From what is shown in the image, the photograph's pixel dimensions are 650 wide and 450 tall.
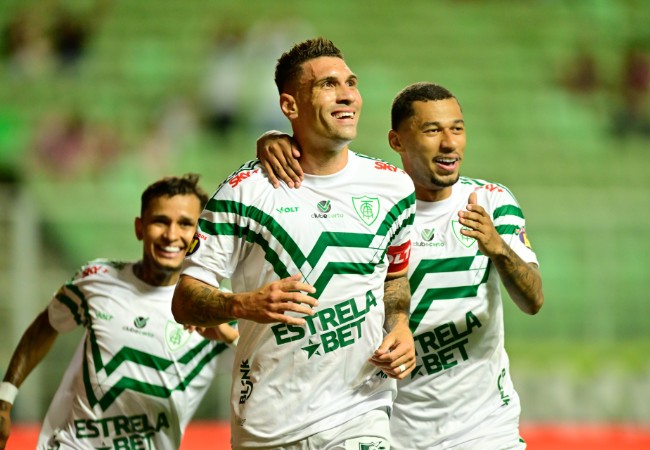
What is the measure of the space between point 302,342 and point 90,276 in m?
1.82

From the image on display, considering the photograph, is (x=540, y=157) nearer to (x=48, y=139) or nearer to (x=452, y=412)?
(x=48, y=139)

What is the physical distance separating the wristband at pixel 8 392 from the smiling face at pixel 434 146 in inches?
87.5

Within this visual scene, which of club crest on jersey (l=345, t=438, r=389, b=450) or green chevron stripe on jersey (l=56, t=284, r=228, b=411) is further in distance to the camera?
green chevron stripe on jersey (l=56, t=284, r=228, b=411)

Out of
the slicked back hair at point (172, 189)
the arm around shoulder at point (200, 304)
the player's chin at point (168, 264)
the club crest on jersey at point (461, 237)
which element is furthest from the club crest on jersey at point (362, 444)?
the slicked back hair at point (172, 189)

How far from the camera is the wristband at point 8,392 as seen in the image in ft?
17.5

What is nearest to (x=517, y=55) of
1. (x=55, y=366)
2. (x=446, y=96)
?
(x=55, y=366)

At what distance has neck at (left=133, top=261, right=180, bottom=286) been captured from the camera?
5543 millimetres

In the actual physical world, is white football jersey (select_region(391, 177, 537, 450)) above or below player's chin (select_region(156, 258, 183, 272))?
below

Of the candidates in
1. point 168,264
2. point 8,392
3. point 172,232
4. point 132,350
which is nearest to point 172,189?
point 172,232

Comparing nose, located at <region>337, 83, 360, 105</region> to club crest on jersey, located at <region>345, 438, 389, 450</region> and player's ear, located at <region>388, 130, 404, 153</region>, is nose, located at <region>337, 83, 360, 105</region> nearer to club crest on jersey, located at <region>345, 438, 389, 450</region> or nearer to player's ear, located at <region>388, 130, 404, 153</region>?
player's ear, located at <region>388, 130, 404, 153</region>

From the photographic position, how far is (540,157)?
15164mm

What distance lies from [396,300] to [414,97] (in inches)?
47.9

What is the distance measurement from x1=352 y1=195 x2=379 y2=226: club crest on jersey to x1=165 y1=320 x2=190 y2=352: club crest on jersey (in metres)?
1.53

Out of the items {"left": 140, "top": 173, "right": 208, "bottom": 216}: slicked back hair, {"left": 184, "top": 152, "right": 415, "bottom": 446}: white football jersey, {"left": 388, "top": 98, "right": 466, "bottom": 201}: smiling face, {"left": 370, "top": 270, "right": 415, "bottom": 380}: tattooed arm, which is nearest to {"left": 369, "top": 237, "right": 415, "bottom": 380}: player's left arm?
{"left": 370, "top": 270, "right": 415, "bottom": 380}: tattooed arm
